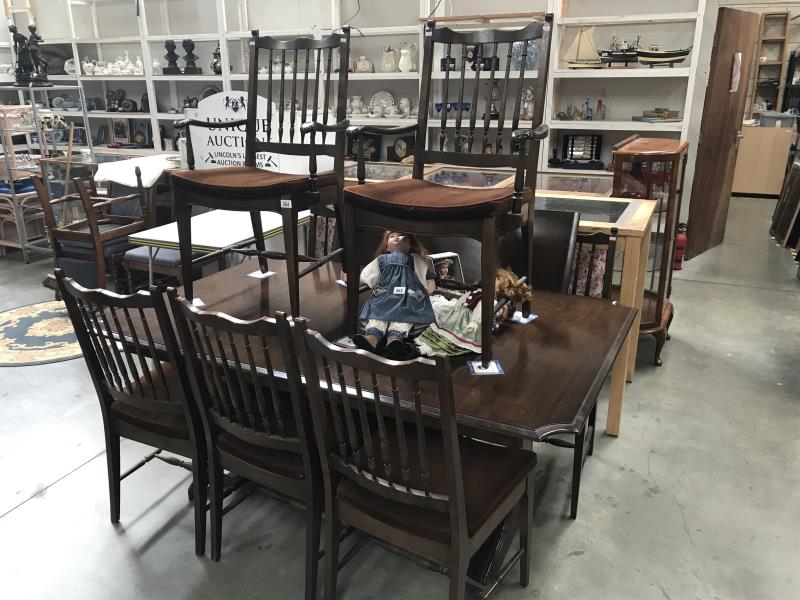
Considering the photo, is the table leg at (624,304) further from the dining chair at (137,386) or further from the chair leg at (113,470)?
the chair leg at (113,470)

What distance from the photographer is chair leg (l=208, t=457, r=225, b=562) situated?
1.88 m

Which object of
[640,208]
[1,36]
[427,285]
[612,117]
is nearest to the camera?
[427,285]

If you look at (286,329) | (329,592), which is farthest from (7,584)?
(286,329)

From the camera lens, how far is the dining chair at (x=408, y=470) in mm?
1325

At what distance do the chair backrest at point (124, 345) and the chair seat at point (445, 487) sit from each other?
1.98ft

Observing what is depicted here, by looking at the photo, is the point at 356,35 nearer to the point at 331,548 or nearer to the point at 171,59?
the point at 171,59

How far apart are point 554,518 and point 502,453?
64 centimetres

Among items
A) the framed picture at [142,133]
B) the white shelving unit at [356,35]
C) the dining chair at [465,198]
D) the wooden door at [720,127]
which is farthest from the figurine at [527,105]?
the framed picture at [142,133]

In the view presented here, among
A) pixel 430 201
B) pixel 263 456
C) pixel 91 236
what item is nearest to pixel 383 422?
pixel 263 456

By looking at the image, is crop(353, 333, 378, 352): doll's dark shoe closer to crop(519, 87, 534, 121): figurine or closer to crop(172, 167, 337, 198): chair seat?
crop(172, 167, 337, 198): chair seat

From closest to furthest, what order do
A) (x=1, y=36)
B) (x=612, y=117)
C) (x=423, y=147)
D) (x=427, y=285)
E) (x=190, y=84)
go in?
(x=427, y=285)
(x=423, y=147)
(x=612, y=117)
(x=190, y=84)
(x=1, y=36)

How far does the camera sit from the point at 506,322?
2.12 metres

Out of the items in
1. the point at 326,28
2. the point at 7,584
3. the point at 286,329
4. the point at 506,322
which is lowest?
the point at 7,584

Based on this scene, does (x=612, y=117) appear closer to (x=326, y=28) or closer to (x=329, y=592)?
(x=326, y=28)
